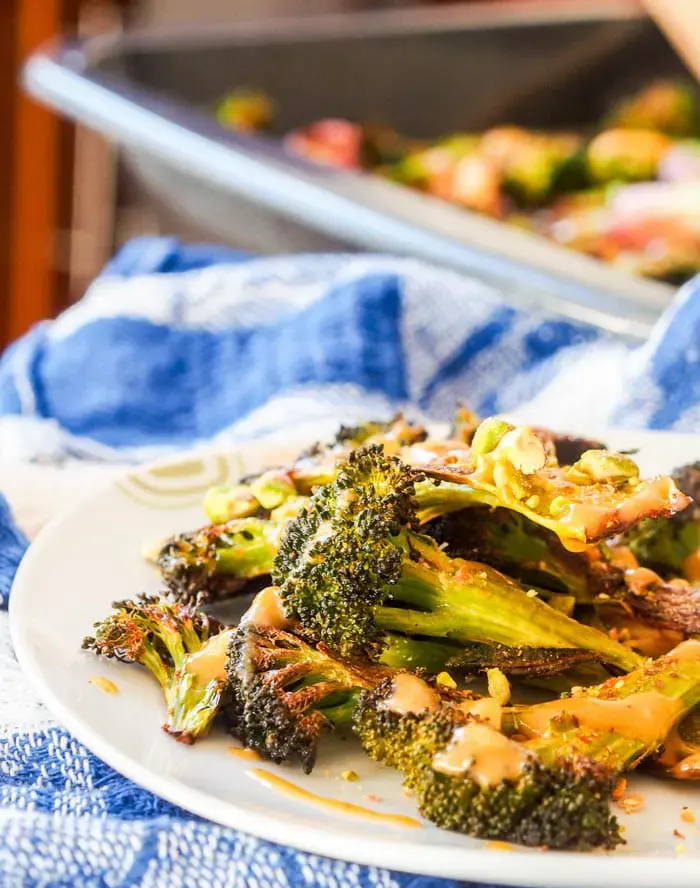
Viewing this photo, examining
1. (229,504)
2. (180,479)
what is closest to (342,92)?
(180,479)

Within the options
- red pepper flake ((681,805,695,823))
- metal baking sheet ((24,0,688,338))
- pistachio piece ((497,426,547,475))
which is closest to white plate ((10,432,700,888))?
red pepper flake ((681,805,695,823))

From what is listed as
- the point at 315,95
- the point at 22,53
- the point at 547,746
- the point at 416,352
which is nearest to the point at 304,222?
the point at 416,352

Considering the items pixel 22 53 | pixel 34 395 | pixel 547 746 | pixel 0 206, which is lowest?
pixel 0 206

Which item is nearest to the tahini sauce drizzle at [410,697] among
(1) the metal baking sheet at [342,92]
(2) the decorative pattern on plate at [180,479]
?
(2) the decorative pattern on plate at [180,479]

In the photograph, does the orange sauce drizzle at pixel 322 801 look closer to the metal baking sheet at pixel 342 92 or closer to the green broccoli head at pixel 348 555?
the green broccoli head at pixel 348 555

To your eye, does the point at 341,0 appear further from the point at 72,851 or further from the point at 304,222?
the point at 72,851
